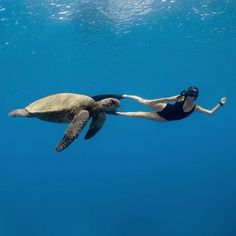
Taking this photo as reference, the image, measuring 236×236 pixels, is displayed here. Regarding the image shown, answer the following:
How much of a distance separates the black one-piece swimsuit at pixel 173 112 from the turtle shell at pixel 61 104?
121 inches

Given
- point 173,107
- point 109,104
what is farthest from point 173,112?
point 109,104

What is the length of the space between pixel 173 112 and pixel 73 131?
4025mm

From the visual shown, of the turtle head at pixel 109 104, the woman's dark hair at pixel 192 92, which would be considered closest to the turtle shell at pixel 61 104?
the turtle head at pixel 109 104

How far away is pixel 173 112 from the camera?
29.2 feet

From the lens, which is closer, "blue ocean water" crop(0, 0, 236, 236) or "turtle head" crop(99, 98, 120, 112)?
"turtle head" crop(99, 98, 120, 112)

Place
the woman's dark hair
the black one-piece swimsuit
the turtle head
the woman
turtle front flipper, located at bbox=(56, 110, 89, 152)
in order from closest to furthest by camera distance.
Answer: turtle front flipper, located at bbox=(56, 110, 89, 152)
the turtle head
the woman's dark hair
the woman
the black one-piece swimsuit

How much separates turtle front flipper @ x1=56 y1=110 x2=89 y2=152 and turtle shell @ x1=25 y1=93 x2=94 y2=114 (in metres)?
0.41

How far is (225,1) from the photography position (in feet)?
58.9

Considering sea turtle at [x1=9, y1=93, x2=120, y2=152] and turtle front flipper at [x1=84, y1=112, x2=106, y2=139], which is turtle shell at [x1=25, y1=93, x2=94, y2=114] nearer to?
sea turtle at [x1=9, y1=93, x2=120, y2=152]

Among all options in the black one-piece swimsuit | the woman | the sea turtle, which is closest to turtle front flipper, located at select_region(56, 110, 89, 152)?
the sea turtle

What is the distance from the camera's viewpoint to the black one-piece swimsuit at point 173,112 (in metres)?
8.78

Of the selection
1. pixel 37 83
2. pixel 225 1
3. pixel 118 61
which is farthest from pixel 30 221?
pixel 225 1

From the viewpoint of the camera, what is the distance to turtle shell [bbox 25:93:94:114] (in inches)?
241

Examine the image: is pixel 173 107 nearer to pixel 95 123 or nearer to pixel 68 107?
pixel 95 123
